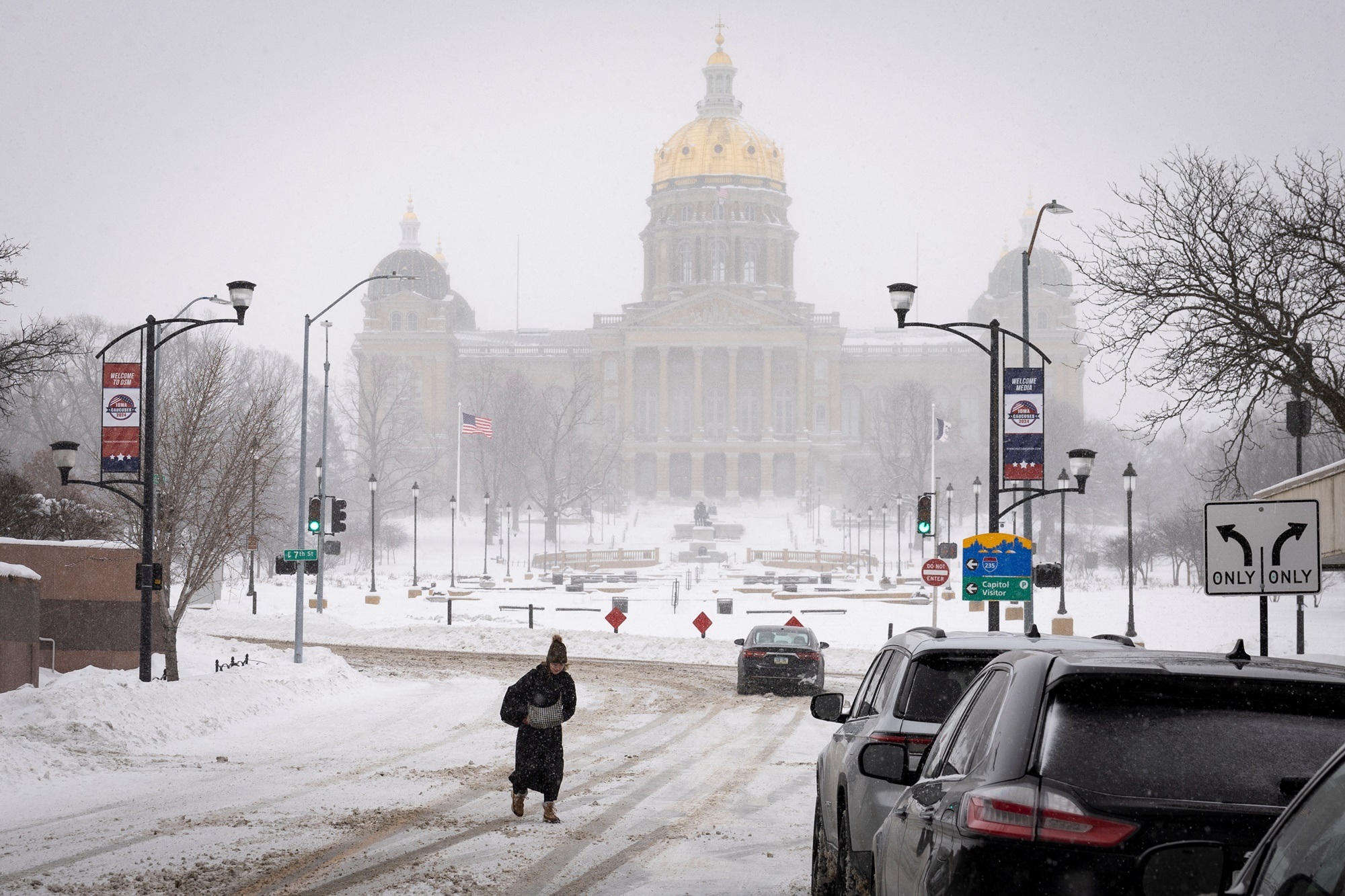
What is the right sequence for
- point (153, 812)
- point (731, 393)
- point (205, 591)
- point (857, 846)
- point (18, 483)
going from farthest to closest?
point (731, 393)
point (205, 591)
point (18, 483)
point (153, 812)
point (857, 846)

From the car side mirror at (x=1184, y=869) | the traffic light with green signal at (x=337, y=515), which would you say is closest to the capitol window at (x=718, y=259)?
the traffic light with green signal at (x=337, y=515)

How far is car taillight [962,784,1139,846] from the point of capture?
421 cm

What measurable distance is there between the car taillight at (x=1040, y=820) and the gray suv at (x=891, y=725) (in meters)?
2.71

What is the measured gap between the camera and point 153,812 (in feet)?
42.1

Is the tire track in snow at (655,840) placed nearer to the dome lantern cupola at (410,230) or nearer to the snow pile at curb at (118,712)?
the snow pile at curb at (118,712)

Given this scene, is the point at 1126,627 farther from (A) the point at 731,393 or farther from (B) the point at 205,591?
(A) the point at 731,393

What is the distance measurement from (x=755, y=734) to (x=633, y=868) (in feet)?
33.7

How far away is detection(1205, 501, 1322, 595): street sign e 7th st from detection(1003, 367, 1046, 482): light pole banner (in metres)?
11.7

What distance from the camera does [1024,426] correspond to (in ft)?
81.5

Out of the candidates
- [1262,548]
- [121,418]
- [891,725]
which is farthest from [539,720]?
[121,418]

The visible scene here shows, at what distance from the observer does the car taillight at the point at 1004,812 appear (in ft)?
14.1

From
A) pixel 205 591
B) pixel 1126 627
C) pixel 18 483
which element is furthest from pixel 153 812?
pixel 205 591

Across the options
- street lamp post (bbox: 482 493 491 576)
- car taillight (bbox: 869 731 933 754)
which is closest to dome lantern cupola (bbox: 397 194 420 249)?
street lamp post (bbox: 482 493 491 576)

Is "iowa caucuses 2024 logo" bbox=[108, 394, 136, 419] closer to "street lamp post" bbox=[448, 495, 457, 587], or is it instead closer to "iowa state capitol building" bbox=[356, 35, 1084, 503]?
"street lamp post" bbox=[448, 495, 457, 587]
